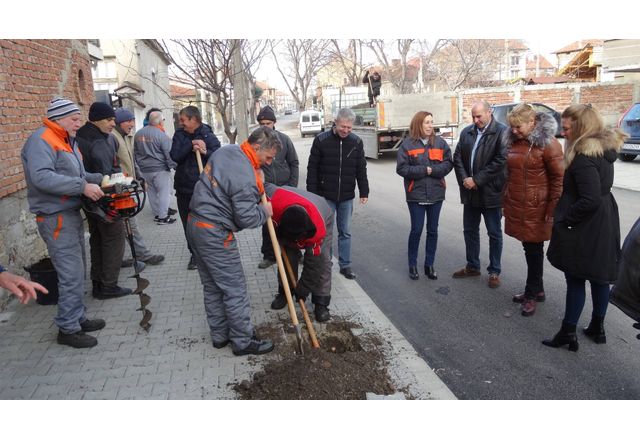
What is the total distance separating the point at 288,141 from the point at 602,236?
374cm

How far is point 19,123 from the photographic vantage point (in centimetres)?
550

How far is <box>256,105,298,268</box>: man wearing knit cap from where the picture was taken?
5762 millimetres

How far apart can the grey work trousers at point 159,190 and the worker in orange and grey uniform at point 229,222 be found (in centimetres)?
534

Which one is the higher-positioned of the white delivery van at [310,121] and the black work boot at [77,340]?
the white delivery van at [310,121]

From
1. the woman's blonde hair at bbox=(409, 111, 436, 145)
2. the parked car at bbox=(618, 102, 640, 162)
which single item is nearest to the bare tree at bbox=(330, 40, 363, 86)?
the parked car at bbox=(618, 102, 640, 162)

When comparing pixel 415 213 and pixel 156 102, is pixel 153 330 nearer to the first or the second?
pixel 415 213

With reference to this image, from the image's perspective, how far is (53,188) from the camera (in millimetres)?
3719

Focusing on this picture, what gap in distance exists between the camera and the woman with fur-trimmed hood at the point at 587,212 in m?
3.55

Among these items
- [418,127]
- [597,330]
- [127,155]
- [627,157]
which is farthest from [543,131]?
[627,157]

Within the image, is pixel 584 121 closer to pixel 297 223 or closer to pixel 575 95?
pixel 297 223

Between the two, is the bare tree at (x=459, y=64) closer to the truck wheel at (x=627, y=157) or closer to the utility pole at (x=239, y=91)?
the truck wheel at (x=627, y=157)

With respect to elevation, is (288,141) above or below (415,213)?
above

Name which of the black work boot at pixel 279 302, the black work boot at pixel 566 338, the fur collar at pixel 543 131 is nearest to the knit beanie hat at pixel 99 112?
the black work boot at pixel 279 302

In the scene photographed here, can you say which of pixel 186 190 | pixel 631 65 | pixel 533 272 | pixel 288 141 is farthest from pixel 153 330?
pixel 631 65
